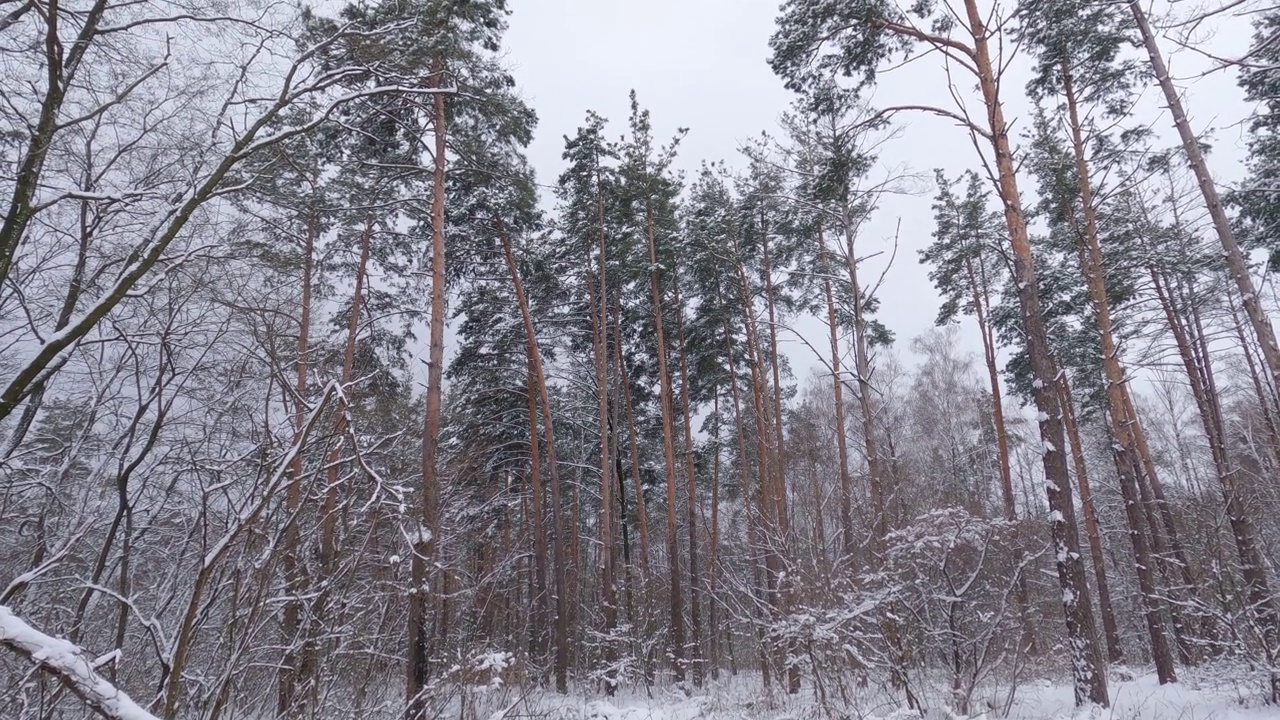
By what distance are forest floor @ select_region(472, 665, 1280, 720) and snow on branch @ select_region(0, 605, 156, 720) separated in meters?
1.99

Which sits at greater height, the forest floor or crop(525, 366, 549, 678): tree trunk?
crop(525, 366, 549, 678): tree trunk

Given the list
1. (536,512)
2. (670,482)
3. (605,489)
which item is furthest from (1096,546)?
(536,512)

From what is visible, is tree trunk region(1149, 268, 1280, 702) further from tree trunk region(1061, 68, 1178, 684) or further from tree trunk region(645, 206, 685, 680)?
tree trunk region(645, 206, 685, 680)

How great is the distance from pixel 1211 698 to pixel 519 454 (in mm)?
15653

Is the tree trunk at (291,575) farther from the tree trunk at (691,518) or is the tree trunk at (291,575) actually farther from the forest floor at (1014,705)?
the tree trunk at (691,518)

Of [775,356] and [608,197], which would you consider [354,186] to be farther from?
[775,356]

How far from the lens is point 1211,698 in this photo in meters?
7.27

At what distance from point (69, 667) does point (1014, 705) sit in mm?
9180

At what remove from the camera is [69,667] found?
1.56 meters

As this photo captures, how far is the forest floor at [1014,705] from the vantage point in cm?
626

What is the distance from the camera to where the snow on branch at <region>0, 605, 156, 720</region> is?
153 cm

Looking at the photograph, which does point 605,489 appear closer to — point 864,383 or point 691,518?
point 691,518

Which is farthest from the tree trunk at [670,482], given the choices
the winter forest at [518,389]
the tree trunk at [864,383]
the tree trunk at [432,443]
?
the tree trunk at [432,443]

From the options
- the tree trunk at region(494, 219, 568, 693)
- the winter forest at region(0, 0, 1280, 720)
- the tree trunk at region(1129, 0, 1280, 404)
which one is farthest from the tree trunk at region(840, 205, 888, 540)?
the tree trunk at region(494, 219, 568, 693)
